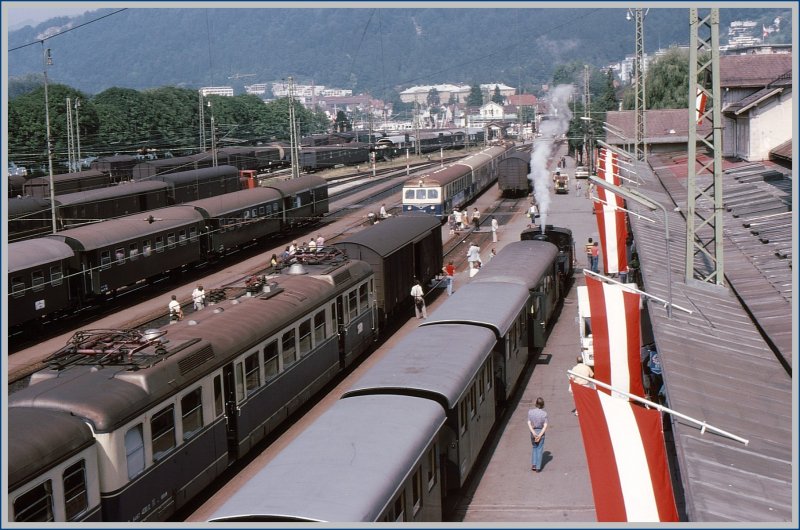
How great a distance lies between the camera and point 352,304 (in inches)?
968

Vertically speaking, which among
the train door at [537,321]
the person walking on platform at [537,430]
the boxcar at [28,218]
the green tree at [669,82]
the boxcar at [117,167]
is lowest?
the person walking on platform at [537,430]

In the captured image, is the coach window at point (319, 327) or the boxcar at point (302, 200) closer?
the coach window at point (319, 327)

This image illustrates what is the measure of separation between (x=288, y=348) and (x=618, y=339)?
798 cm

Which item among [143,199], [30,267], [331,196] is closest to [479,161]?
[331,196]

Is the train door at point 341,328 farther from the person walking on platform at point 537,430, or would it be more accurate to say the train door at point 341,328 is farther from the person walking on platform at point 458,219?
the person walking on platform at point 458,219

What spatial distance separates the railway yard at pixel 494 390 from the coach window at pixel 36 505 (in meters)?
0.95

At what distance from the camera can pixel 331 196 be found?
2985 inches

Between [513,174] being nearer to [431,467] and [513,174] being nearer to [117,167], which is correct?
[117,167]

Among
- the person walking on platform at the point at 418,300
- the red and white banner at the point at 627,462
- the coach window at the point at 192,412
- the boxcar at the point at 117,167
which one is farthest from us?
the boxcar at the point at 117,167

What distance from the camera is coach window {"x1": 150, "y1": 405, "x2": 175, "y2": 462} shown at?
14359 millimetres

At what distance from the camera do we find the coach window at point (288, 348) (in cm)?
1973

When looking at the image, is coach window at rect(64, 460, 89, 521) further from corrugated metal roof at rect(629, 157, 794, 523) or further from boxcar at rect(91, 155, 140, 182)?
boxcar at rect(91, 155, 140, 182)

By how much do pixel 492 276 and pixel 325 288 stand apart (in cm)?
491

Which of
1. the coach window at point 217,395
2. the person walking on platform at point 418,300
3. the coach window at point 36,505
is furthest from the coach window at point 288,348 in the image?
the person walking on platform at point 418,300
